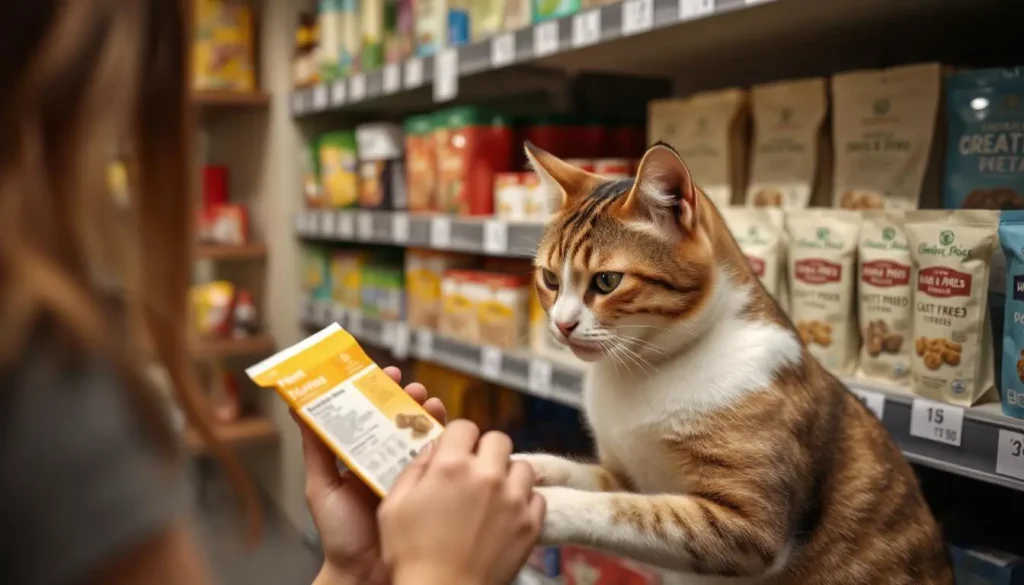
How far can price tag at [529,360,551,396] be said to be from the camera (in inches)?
72.6

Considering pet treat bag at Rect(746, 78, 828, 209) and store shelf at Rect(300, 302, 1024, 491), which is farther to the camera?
pet treat bag at Rect(746, 78, 828, 209)

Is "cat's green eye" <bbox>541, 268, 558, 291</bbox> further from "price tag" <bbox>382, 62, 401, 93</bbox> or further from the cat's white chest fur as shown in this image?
"price tag" <bbox>382, 62, 401, 93</bbox>

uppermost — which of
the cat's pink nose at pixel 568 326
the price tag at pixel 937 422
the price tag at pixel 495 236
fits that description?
the price tag at pixel 495 236

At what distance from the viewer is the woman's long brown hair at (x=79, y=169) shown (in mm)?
560

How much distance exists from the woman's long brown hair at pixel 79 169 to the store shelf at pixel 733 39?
969 millimetres

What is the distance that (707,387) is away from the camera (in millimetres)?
1043

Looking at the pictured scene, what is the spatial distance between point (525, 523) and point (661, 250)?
409 mm

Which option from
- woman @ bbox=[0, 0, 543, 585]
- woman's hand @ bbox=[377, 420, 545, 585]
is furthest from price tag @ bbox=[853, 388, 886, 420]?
woman @ bbox=[0, 0, 543, 585]

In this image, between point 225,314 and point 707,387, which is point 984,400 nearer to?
point 707,387

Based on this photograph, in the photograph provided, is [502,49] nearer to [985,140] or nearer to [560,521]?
[985,140]

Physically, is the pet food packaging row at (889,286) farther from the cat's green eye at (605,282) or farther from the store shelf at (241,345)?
the store shelf at (241,345)

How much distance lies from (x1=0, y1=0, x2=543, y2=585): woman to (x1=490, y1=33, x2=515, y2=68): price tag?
1.27 m

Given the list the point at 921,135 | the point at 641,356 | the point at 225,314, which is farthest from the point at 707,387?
the point at 225,314

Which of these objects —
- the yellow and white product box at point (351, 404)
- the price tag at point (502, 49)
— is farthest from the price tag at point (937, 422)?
the price tag at point (502, 49)
